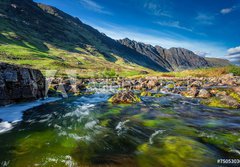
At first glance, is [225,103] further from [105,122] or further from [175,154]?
[175,154]

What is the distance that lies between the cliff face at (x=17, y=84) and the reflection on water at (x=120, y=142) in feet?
26.6

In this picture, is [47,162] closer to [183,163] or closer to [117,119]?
[183,163]

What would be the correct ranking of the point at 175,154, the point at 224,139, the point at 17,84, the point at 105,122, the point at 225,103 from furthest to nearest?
1. the point at 17,84
2. the point at 225,103
3. the point at 105,122
4. the point at 224,139
5. the point at 175,154

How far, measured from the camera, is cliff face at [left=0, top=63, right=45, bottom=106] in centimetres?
2194

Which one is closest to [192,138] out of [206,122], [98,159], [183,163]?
[183,163]

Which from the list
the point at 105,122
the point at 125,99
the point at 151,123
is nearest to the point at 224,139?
the point at 151,123

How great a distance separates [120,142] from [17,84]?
18822 millimetres

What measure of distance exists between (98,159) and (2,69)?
784 inches

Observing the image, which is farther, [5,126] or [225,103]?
[225,103]

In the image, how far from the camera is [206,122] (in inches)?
619

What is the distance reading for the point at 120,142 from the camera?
35.9ft

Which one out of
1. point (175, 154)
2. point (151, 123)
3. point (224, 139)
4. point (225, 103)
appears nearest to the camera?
point (175, 154)

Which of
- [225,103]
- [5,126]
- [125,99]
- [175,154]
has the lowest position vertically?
[5,126]

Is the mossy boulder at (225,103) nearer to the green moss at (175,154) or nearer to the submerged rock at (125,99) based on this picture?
the submerged rock at (125,99)
